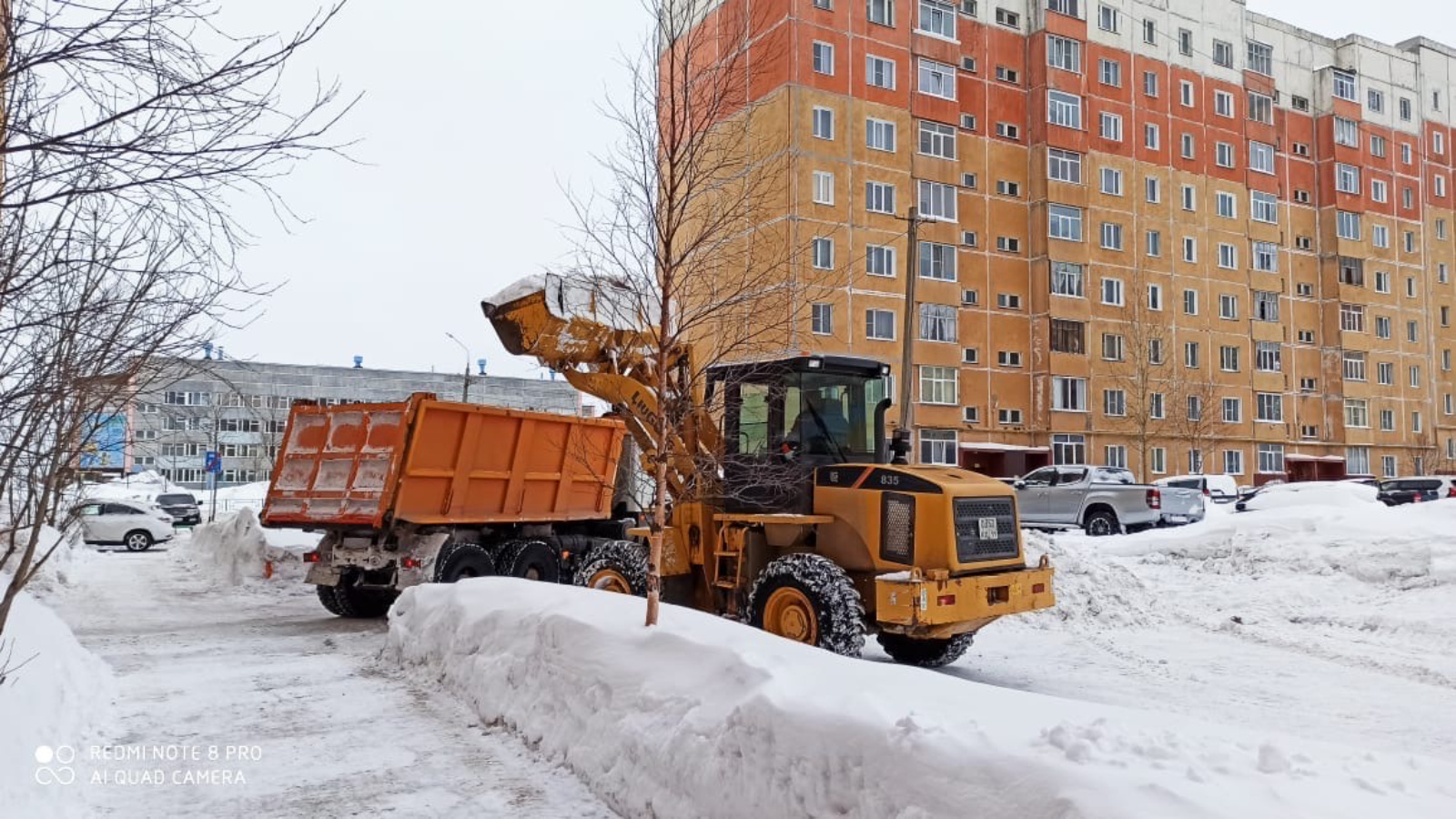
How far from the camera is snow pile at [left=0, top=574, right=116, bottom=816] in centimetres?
534

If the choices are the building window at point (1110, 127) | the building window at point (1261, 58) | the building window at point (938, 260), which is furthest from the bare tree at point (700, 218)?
the building window at point (1261, 58)

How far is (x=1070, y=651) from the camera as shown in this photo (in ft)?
37.5

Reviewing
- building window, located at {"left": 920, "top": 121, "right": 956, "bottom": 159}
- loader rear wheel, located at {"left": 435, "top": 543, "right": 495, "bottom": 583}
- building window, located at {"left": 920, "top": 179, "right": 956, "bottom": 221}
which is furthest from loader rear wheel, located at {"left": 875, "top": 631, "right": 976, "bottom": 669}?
building window, located at {"left": 920, "top": 121, "right": 956, "bottom": 159}

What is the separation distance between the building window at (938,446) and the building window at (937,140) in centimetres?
1129

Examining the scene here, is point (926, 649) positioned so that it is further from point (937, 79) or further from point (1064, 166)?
point (1064, 166)

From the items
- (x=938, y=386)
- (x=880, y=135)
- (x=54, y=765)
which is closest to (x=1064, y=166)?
(x=880, y=135)

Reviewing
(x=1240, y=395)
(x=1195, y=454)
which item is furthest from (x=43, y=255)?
(x=1240, y=395)

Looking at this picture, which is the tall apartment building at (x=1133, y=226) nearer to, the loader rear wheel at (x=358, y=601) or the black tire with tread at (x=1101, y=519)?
the black tire with tread at (x=1101, y=519)

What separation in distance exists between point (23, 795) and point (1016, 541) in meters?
7.72

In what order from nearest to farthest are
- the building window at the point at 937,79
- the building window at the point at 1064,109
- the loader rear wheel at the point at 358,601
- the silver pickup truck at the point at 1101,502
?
the loader rear wheel at the point at 358,601
the silver pickup truck at the point at 1101,502
the building window at the point at 937,79
the building window at the point at 1064,109

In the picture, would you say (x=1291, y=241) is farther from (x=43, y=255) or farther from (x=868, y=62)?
(x=43, y=255)

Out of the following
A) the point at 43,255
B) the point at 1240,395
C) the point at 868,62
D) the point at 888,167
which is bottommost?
the point at 43,255

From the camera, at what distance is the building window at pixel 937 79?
42.9 meters

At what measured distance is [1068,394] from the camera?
46.0 m
